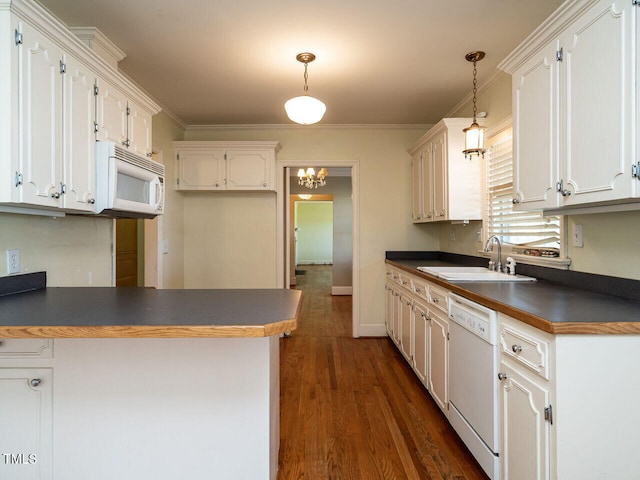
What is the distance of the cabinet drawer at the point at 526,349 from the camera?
1.30 metres

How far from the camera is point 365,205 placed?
425 centimetres

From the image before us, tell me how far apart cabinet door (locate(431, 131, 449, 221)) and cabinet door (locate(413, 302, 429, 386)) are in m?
0.90

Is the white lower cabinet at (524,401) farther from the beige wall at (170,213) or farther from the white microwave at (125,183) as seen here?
the beige wall at (170,213)

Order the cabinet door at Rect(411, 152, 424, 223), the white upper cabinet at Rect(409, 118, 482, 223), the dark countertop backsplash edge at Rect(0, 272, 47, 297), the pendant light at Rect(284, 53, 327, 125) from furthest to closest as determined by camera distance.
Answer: the cabinet door at Rect(411, 152, 424, 223) < the white upper cabinet at Rect(409, 118, 482, 223) < the pendant light at Rect(284, 53, 327, 125) < the dark countertop backsplash edge at Rect(0, 272, 47, 297)

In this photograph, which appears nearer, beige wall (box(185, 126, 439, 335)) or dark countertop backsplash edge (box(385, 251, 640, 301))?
dark countertop backsplash edge (box(385, 251, 640, 301))

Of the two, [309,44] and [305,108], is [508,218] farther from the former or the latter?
[309,44]

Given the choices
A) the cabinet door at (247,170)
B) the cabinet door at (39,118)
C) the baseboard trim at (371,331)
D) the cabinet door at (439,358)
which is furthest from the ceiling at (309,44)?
the baseboard trim at (371,331)

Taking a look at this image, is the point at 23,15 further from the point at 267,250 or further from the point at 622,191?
the point at 267,250

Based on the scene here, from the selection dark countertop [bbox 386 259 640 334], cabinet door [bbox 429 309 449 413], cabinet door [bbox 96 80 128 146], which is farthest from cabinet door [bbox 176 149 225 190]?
dark countertop [bbox 386 259 640 334]

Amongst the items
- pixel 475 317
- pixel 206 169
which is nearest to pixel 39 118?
pixel 475 317

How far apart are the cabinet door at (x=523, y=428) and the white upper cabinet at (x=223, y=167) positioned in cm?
311

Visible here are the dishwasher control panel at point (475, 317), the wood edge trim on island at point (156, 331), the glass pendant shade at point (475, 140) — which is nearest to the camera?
the wood edge trim on island at point (156, 331)

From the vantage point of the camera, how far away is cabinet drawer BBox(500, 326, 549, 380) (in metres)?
1.30

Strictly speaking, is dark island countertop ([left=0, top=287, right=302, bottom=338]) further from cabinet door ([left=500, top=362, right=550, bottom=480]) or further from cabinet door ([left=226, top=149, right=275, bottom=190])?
cabinet door ([left=226, top=149, right=275, bottom=190])
